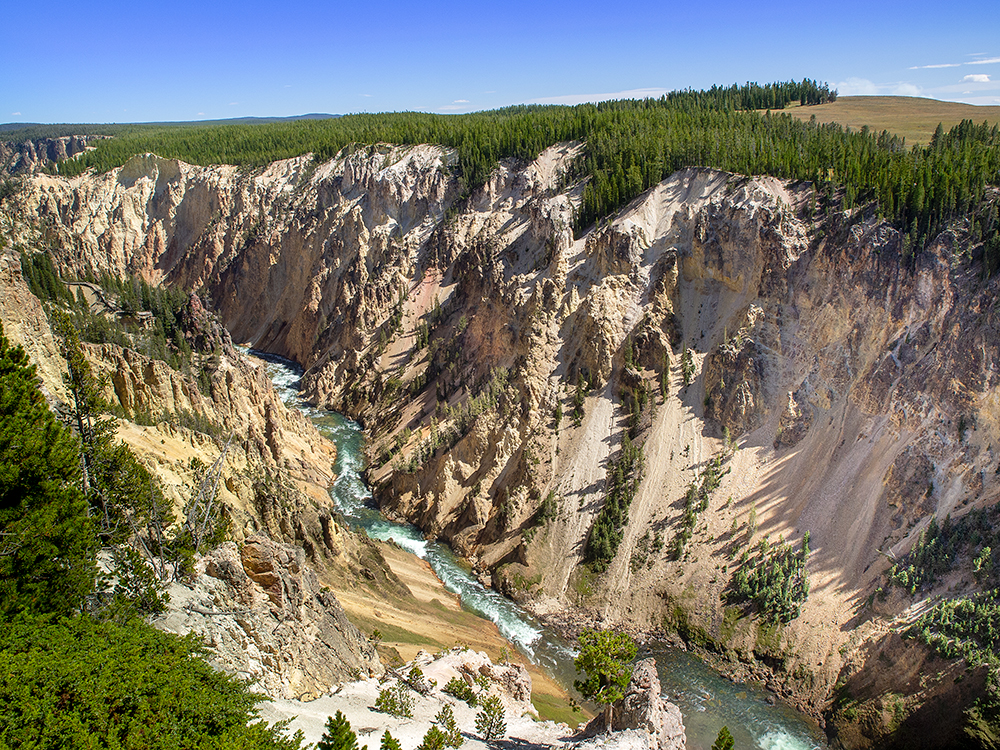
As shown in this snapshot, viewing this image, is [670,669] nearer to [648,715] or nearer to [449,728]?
[648,715]

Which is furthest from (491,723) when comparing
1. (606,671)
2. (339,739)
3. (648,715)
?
(339,739)

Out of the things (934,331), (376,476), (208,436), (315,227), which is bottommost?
(376,476)

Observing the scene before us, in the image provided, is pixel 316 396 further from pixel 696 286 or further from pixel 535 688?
pixel 535 688

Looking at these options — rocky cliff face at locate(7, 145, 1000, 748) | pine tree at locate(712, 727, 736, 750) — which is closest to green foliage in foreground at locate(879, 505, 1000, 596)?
rocky cliff face at locate(7, 145, 1000, 748)

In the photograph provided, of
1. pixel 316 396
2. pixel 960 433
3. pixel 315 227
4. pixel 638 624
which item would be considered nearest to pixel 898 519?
pixel 960 433

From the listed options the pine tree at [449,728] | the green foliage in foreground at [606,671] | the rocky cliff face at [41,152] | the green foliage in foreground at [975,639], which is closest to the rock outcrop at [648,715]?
the green foliage in foreground at [606,671]

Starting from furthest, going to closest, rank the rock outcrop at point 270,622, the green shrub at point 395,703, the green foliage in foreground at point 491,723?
the green foliage in foreground at point 491,723 < the green shrub at point 395,703 < the rock outcrop at point 270,622

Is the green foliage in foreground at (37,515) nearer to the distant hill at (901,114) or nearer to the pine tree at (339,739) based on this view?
the pine tree at (339,739)
